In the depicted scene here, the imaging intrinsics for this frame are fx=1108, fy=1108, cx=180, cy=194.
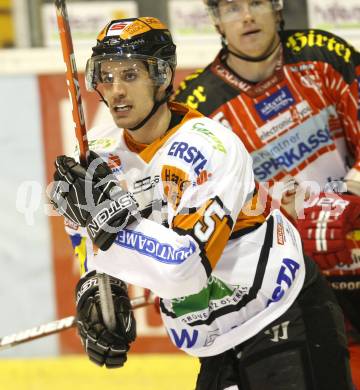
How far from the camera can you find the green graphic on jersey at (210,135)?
2630mm

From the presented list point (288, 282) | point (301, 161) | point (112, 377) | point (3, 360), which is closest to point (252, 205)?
point (288, 282)

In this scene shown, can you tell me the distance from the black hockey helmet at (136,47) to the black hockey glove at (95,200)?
0.35m

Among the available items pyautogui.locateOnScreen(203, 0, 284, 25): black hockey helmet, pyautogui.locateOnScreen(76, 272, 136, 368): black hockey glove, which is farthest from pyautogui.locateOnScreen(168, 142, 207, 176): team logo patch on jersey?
pyautogui.locateOnScreen(203, 0, 284, 25): black hockey helmet

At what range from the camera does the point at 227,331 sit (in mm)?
2756

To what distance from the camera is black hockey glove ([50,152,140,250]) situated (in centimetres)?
249

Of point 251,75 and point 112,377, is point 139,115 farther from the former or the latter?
point 112,377

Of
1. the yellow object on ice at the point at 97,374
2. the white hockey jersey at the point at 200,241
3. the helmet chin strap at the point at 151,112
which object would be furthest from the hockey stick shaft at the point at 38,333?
the helmet chin strap at the point at 151,112

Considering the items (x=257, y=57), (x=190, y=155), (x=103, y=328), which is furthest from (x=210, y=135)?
(x=257, y=57)

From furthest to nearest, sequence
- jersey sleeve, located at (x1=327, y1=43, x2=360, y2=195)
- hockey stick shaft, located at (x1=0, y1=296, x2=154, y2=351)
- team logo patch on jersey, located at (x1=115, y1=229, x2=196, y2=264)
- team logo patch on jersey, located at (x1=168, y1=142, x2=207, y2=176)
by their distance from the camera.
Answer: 1. hockey stick shaft, located at (x1=0, y1=296, x2=154, y2=351)
2. jersey sleeve, located at (x1=327, y1=43, x2=360, y2=195)
3. team logo patch on jersey, located at (x1=168, y1=142, x2=207, y2=176)
4. team logo patch on jersey, located at (x1=115, y1=229, x2=196, y2=264)

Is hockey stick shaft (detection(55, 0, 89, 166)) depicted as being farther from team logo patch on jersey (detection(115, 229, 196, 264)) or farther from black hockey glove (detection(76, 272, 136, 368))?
black hockey glove (detection(76, 272, 136, 368))

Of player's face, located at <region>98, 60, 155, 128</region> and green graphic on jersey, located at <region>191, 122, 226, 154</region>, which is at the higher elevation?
player's face, located at <region>98, 60, 155, 128</region>

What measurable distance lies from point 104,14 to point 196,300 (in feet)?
6.91

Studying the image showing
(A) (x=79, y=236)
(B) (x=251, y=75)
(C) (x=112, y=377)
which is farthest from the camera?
(C) (x=112, y=377)

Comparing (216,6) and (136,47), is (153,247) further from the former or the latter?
(216,6)
